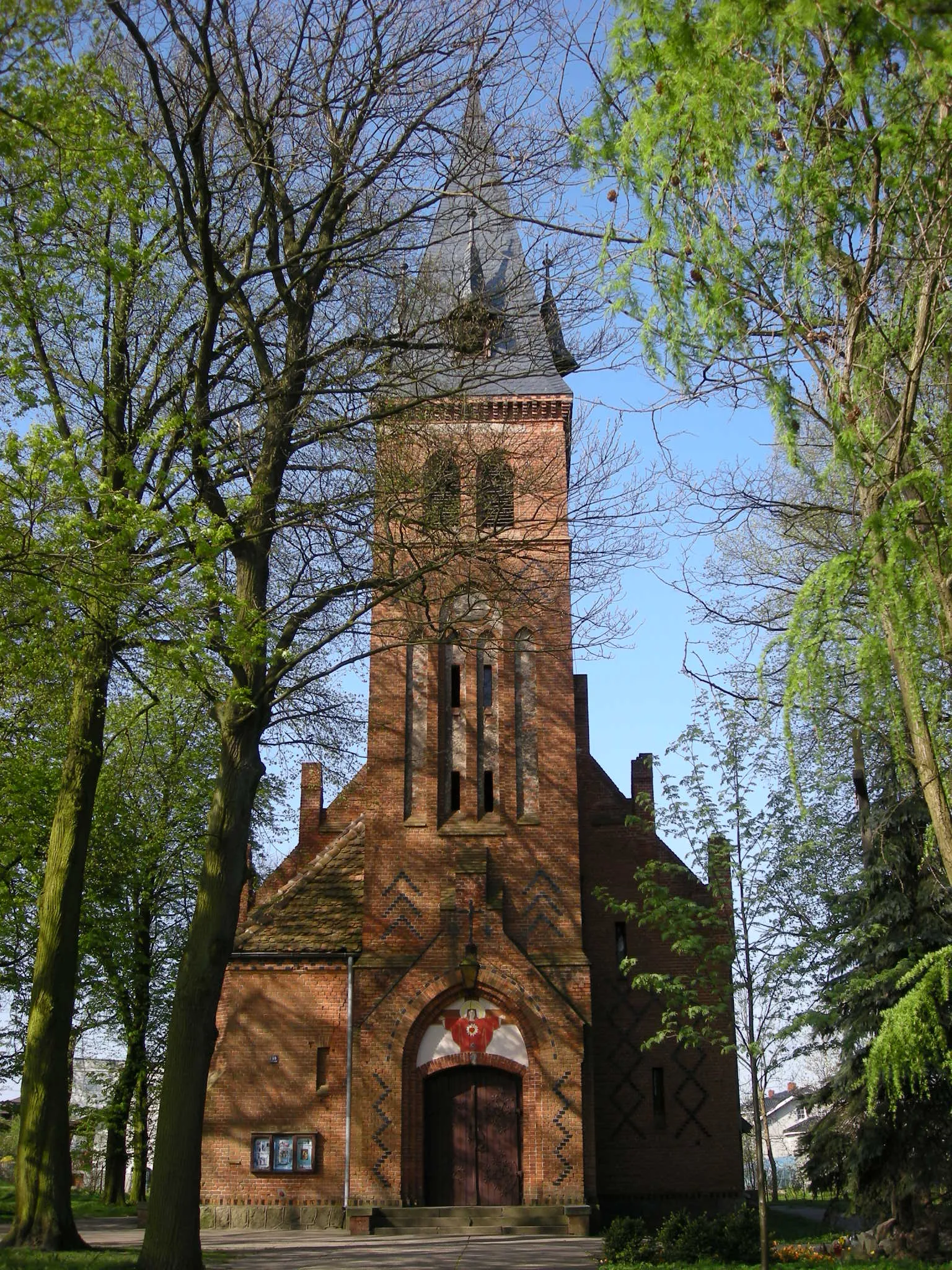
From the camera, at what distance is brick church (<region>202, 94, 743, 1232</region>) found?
65.4ft

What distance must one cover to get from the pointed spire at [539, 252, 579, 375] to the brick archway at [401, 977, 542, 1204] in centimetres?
1050

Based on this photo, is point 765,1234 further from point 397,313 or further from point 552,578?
point 397,313

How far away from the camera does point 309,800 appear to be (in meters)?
26.6

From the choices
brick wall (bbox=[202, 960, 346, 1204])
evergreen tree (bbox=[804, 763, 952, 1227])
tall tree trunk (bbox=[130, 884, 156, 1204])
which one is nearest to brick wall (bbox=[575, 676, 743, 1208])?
evergreen tree (bbox=[804, 763, 952, 1227])

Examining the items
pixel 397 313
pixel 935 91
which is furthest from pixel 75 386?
pixel 935 91

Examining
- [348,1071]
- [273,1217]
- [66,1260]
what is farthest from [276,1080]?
[66,1260]

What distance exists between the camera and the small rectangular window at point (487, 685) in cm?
2280

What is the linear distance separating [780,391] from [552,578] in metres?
8.68

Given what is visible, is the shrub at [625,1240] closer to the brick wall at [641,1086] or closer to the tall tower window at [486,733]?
the brick wall at [641,1086]

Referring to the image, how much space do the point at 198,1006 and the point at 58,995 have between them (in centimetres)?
248

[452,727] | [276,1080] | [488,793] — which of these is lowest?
[276,1080]

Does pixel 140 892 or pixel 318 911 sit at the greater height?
pixel 140 892

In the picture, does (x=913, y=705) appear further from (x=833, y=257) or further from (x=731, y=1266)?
(x=731, y=1266)

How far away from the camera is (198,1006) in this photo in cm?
1188
